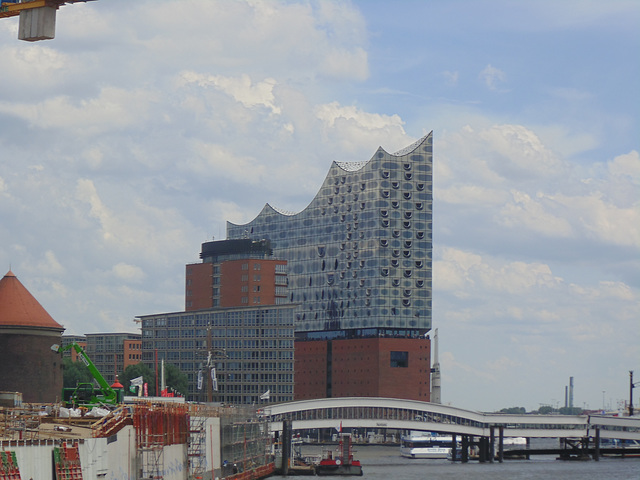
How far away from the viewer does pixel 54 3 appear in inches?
2249

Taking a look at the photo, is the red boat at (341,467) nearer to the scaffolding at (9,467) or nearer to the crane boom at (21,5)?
the crane boom at (21,5)

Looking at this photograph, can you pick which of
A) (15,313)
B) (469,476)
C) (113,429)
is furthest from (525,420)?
(113,429)

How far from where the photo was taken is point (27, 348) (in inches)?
4988

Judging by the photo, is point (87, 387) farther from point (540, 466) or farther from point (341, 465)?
point (540, 466)

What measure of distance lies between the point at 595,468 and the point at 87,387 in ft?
307

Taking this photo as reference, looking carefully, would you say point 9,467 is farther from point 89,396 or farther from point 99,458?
point 89,396

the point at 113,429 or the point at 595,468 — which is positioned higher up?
the point at 113,429

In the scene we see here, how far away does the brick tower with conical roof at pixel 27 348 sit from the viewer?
125 metres

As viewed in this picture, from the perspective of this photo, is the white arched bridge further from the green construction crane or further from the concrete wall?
the concrete wall

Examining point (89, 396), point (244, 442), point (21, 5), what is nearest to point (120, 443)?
point (89, 396)

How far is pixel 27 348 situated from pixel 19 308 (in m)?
4.76

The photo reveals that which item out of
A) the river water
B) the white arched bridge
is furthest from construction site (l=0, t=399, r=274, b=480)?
the white arched bridge

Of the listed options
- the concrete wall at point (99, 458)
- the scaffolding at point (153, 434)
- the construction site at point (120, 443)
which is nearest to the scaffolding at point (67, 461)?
the construction site at point (120, 443)

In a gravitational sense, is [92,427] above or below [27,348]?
below
